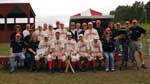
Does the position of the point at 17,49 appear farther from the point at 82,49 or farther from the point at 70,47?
the point at 82,49

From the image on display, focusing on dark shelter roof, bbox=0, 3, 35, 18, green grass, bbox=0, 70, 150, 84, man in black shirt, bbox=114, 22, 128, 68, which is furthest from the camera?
dark shelter roof, bbox=0, 3, 35, 18

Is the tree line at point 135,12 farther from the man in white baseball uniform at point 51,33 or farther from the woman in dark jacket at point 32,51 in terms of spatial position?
Result: the woman in dark jacket at point 32,51

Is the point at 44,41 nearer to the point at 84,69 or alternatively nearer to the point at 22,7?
the point at 84,69

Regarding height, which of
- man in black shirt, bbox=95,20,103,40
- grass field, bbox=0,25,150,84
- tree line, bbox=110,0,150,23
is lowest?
tree line, bbox=110,0,150,23

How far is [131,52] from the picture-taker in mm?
15141

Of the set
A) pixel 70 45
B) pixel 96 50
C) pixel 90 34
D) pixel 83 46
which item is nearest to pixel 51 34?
pixel 70 45

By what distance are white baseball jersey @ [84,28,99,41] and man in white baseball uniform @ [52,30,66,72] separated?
85 centimetres

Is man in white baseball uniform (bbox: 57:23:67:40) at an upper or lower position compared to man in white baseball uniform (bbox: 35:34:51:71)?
upper

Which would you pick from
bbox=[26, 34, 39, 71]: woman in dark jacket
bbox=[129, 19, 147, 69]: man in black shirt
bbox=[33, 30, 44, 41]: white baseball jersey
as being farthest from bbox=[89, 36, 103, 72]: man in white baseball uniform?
bbox=[26, 34, 39, 71]: woman in dark jacket

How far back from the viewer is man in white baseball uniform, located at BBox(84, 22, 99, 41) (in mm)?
14414

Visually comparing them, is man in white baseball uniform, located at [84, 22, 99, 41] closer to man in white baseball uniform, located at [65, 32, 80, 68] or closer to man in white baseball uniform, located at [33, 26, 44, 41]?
man in white baseball uniform, located at [65, 32, 80, 68]

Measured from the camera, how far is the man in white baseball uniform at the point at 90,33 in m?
14.4

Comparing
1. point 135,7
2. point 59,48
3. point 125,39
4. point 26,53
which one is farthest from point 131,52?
point 135,7

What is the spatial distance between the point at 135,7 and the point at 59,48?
298ft
